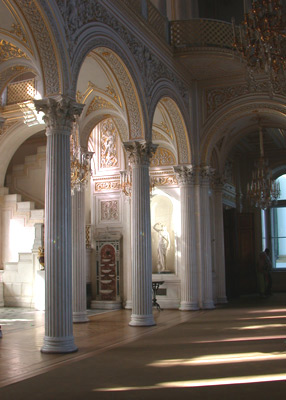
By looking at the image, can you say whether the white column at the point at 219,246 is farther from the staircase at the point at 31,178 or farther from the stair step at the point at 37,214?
the staircase at the point at 31,178

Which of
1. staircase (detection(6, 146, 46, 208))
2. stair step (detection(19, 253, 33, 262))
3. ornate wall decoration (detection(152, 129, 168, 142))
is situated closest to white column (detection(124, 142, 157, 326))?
ornate wall decoration (detection(152, 129, 168, 142))

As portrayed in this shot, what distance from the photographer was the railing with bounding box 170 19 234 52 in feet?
43.9

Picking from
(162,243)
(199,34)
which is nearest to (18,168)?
(162,243)

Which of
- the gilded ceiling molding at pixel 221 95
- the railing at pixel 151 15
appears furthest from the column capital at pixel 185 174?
the railing at pixel 151 15

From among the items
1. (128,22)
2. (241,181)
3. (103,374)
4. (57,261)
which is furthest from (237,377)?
(241,181)

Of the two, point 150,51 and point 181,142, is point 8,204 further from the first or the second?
point 150,51

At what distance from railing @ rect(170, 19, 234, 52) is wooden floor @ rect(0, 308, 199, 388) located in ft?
23.8

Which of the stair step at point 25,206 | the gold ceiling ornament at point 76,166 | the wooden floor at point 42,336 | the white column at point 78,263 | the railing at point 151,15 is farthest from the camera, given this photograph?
the stair step at point 25,206

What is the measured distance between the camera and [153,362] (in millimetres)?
7230

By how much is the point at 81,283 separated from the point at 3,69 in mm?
5417

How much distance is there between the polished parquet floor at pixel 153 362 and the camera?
5637mm

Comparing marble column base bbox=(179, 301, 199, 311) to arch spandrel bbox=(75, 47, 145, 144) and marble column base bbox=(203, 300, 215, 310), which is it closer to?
marble column base bbox=(203, 300, 215, 310)

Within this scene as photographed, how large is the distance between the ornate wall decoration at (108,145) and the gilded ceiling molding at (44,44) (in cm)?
812

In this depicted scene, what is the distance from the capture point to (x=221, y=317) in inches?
506
